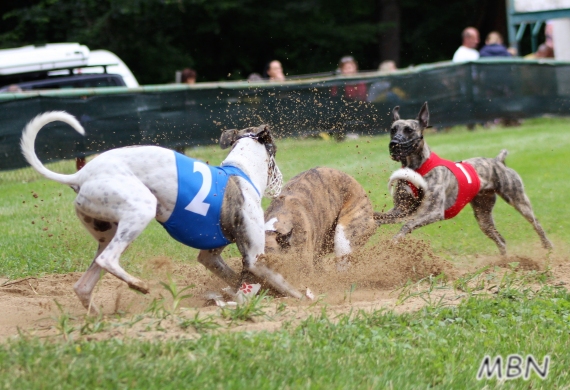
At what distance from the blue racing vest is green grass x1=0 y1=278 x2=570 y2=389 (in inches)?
44.0

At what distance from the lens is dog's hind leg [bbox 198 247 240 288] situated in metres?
6.38

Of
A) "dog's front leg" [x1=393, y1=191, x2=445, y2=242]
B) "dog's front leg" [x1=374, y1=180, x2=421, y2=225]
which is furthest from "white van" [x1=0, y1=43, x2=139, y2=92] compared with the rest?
"dog's front leg" [x1=393, y1=191, x2=445, y2=242]

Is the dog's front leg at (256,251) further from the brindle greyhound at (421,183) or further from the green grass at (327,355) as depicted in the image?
the brindle greyhound at (421,183)

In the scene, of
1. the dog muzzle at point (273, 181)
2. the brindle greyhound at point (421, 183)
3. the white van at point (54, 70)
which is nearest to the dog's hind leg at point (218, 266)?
the dog muzzle at point (273, 181)

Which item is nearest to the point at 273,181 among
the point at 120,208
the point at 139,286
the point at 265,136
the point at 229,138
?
the point at 265,136

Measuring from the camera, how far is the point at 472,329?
5.42 m

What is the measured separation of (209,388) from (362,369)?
937 millimetres

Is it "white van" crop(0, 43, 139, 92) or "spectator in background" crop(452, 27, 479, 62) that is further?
"spectator in background" crop(452, 27, 479, 62)

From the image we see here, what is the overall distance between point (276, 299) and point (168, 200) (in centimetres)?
113

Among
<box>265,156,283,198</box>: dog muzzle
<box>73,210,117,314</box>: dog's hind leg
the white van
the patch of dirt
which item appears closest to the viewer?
the patch of dirt

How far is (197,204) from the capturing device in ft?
18.7

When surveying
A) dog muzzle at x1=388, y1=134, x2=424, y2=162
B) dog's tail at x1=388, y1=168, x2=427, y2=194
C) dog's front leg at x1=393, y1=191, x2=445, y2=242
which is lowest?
dog's front leg at x1=393, y1=191, x2=445, y2=242

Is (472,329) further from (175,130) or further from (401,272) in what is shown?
(175,130)

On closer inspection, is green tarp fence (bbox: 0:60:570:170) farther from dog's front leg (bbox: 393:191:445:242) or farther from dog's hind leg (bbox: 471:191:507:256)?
dog's hind leg (bbox: 471:191:507:256)
